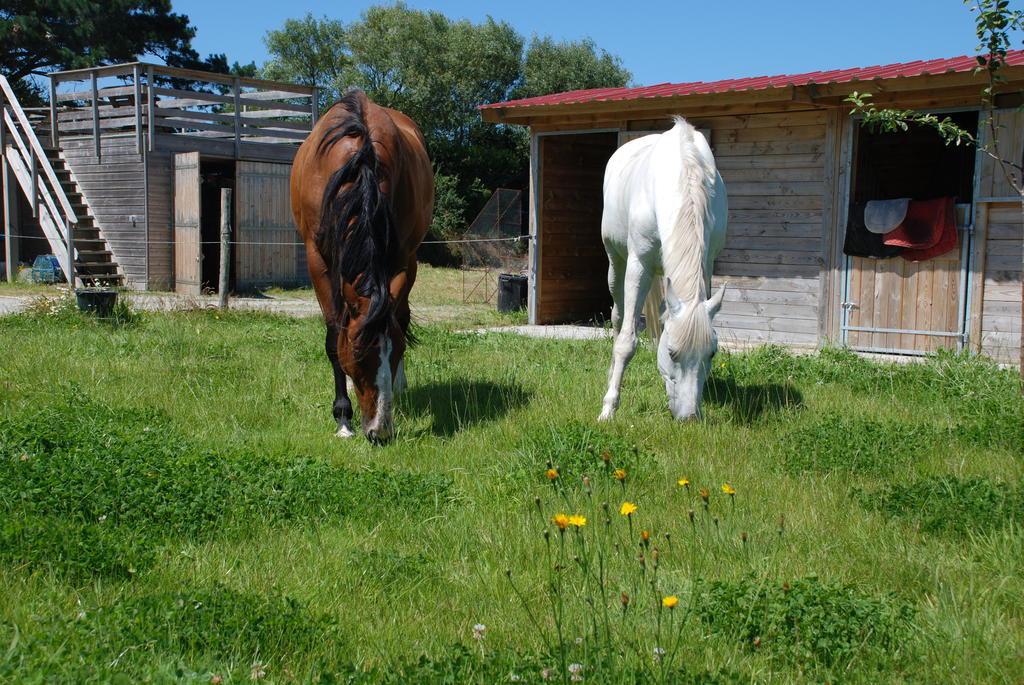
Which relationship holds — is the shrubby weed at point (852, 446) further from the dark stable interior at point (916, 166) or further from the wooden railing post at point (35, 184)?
the wooden railing post at point (35, 184)

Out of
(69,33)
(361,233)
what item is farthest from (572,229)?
(69,33)

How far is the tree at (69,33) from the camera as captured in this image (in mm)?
31062

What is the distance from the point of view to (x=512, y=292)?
45.8ft

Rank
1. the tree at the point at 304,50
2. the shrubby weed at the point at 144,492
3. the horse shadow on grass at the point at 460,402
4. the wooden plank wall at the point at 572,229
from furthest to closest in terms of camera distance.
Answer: the tree at the point at 304,50 < the wooden plank wall at the point at 572,229 < the horse shadow on grass at the point at 460,402 < the shrubby weed at the point at 144,492

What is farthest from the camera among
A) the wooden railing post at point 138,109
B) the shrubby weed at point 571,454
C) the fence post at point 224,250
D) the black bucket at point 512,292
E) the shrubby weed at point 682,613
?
the wooden railing post at point 138,109

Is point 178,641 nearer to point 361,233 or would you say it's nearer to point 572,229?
point 361,233

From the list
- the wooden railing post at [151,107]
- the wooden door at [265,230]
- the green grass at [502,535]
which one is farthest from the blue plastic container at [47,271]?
the green grass at [502,535]

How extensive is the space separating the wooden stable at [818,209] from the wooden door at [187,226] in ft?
24.4

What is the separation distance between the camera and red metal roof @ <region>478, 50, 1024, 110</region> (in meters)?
8.95

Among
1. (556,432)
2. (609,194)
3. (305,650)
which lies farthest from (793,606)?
(609,194)

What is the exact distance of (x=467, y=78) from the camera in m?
39.2

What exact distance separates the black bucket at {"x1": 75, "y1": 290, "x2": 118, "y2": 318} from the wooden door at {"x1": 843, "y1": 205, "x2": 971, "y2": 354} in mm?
8402

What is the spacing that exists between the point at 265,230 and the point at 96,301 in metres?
8.67

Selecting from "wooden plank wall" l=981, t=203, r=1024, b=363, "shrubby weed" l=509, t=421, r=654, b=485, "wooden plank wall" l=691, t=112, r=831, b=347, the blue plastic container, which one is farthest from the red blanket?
the blue plastic container
